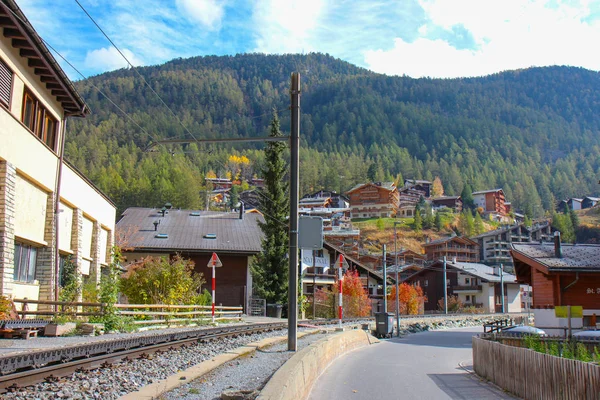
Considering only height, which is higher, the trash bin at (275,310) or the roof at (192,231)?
the roof at (192,231)

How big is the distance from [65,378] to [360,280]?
56.5 m

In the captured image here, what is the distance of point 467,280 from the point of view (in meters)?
89.9

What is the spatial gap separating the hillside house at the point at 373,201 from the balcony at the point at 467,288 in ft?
287

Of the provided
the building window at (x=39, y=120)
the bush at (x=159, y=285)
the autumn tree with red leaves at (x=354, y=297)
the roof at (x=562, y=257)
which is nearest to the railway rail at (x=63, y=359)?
the building window at (x=39, y=120)

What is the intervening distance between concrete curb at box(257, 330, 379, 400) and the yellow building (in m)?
10.0

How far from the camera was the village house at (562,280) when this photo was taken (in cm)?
2741

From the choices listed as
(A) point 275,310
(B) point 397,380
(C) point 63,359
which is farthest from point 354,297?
(C) point 63,359

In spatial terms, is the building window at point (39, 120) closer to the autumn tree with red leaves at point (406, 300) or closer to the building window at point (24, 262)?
the building window at point (24, 262)

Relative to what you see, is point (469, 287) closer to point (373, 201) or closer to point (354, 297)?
point (354, 297)

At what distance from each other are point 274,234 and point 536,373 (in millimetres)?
36300

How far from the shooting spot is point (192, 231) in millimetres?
53562

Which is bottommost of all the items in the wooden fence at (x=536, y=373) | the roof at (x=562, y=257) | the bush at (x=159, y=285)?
the wooden fence at (x=536, y=373)

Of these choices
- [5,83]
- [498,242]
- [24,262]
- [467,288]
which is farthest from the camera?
[498,242]

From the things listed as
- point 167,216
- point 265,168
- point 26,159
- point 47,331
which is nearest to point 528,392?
point 47,331
